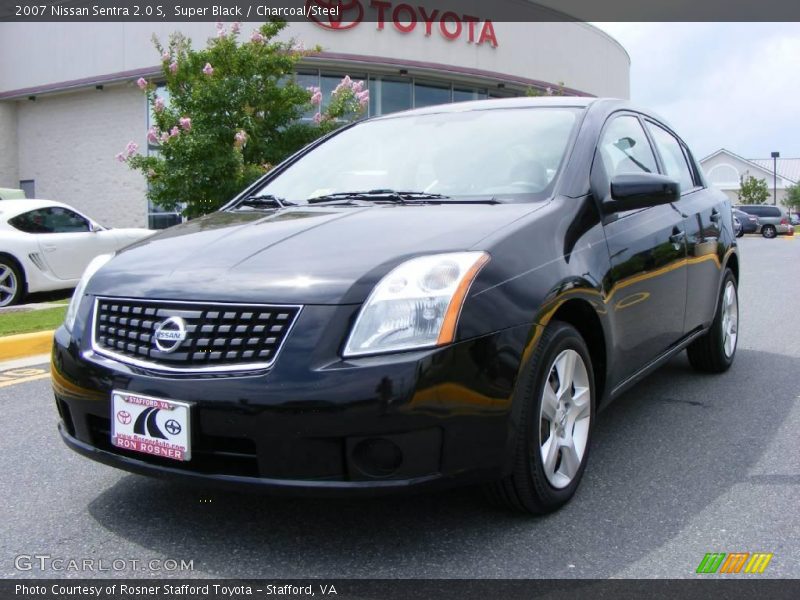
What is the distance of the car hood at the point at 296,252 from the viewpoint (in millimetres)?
2490

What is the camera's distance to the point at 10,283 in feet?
31.6

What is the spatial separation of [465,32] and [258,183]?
67.1ft

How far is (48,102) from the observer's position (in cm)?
2412

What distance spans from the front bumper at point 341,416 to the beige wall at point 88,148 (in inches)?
815

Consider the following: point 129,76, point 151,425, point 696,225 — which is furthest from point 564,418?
point 129,76

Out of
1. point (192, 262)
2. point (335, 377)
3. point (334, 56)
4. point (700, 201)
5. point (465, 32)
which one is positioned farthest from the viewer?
point (465, 32)

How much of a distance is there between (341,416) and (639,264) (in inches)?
70.5

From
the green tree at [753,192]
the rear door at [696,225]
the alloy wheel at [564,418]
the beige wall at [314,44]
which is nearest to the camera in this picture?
the alloy wheel at [564,418]

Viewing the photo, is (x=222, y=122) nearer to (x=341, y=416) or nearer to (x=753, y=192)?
(x=341, y=416)

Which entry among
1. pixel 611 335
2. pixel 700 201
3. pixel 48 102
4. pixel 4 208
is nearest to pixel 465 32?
pixel 48 102

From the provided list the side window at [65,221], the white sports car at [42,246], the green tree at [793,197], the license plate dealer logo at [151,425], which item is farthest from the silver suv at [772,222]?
the license plate dealer logo at [151,425]

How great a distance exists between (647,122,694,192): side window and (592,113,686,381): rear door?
8.1 inches

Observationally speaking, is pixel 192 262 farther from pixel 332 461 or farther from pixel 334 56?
pixel 334 56

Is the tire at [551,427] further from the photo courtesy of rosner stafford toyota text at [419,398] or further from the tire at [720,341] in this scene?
the tire at [720,341]
